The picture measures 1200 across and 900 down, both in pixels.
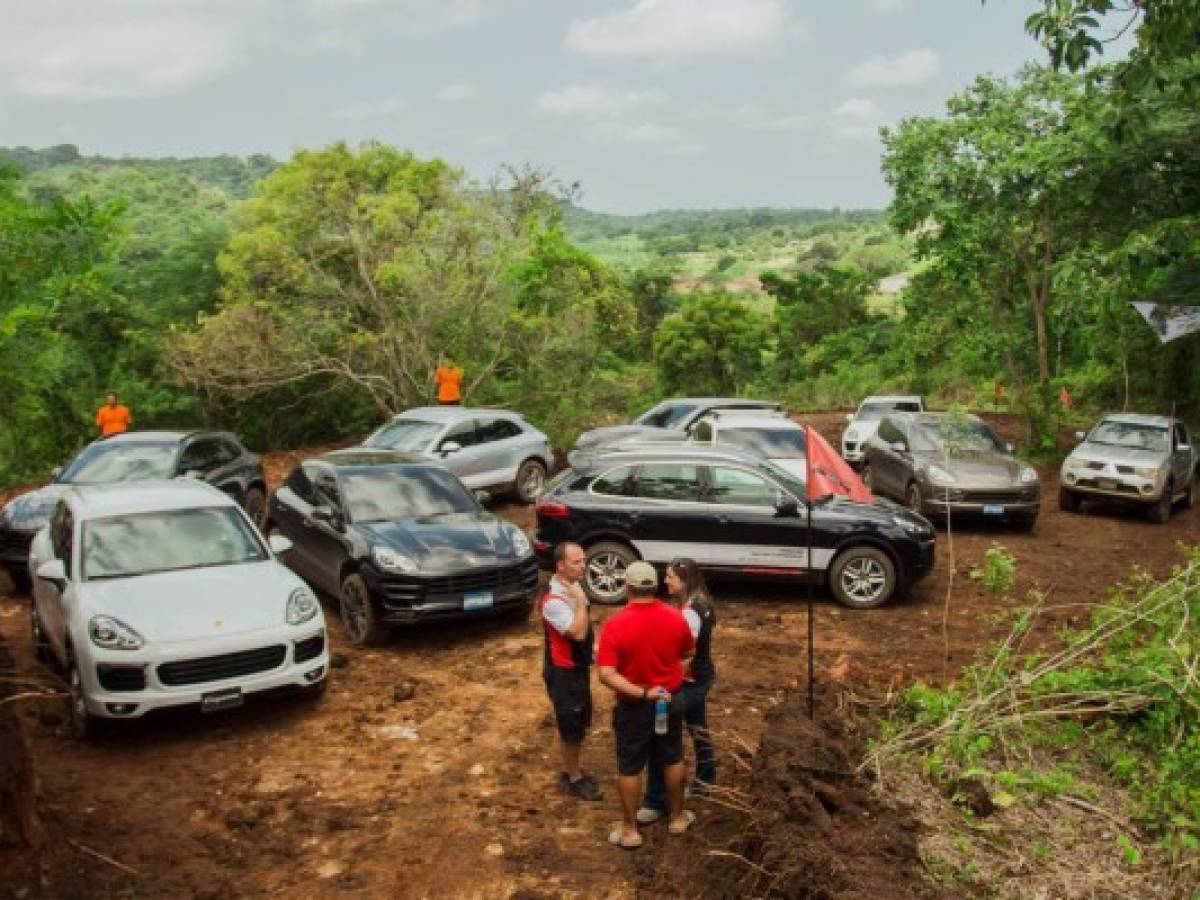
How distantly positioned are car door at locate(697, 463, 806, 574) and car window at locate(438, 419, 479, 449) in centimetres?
596

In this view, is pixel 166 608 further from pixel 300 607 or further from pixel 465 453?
pixel 465 453

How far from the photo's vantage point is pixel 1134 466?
1641 centimetres

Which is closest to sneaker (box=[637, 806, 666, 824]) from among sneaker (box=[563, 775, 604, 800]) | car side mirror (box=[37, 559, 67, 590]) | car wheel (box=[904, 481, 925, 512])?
sneaker (box=[563, 775, 604, 800])

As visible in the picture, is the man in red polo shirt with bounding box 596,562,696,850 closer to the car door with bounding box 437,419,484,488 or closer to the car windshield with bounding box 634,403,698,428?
the car door with bounding box 437,419,484,488

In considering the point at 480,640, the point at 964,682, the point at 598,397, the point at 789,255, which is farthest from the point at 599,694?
the point at 789,255

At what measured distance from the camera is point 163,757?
297 inches

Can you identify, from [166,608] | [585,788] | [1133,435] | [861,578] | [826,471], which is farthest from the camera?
[1133,435]

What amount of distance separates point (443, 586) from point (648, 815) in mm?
3905

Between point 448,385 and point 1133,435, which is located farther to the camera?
point 448,385

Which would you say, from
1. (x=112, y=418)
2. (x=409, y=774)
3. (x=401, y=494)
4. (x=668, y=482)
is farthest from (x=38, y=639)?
(x=112, y=418)

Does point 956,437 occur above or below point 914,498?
above

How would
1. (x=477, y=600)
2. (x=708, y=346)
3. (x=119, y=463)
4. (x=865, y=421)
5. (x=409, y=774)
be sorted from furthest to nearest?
1. (x=708, y=346)
2. (x=865, y=421)
3. (x=119, y=463)
4. (x=477, y=600)
5. (x=409, y=774)

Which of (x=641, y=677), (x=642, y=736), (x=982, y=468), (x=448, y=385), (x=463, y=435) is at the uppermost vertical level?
(x=448, y=385)

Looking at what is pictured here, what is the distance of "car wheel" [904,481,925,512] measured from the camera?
15547mm
